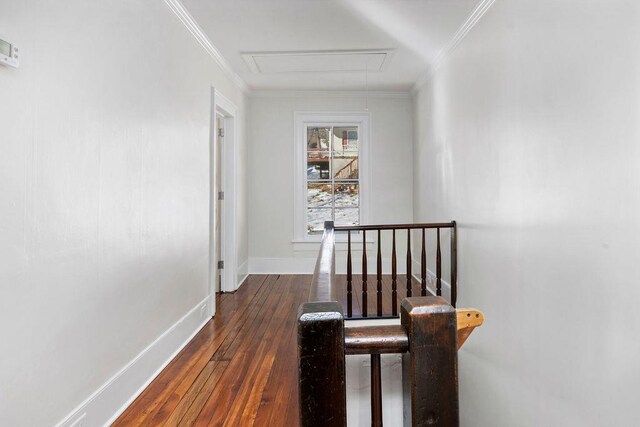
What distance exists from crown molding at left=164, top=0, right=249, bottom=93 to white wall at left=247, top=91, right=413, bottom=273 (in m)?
0.87

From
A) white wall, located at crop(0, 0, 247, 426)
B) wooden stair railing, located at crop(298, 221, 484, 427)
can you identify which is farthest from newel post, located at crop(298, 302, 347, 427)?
white wall, located at crop(0, 0, 247, 426)

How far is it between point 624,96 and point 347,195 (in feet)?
12.8

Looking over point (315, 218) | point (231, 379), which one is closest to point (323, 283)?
point (231, 379)

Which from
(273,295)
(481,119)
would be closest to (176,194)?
(273,295)

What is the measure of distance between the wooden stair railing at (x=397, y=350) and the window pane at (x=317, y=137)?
15.1ft

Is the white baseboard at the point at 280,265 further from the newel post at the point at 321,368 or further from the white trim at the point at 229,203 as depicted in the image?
the newel post at the point at 321,368

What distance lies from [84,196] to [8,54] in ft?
2.01

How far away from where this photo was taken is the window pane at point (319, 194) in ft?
16.8

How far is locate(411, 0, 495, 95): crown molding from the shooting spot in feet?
8.23

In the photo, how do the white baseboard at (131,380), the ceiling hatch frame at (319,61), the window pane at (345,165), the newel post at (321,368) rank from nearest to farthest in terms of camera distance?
the newel post at (321,368)
the white baseboard at (131,380)
the ceiling hatch frame at (319,61)
the window pane at (345,165)

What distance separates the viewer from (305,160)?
16.6 feet

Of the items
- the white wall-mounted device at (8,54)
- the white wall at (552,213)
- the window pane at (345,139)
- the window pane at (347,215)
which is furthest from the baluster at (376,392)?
the window pane at (345,139)

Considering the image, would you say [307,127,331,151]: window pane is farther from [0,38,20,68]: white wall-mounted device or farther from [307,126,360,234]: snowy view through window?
[0,38,20,68]: white wall-mounted device

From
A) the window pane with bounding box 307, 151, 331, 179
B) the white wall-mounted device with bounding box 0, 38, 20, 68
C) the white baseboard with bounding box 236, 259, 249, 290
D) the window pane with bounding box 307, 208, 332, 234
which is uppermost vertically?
the window pane with bounding box 307, 151, 331, 179
